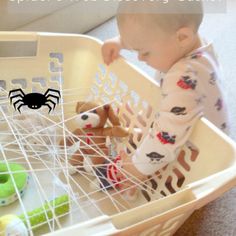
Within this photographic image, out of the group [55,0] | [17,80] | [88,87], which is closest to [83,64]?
[88,87]

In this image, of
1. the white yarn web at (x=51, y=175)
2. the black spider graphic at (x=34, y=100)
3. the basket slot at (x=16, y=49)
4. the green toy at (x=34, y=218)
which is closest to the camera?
the green toy at (x=34, y=218)

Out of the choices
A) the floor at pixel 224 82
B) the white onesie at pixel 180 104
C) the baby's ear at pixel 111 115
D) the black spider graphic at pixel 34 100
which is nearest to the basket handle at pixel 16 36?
the black spider graphic at pixel 34 100

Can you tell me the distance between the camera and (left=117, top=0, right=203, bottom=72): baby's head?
76 cm

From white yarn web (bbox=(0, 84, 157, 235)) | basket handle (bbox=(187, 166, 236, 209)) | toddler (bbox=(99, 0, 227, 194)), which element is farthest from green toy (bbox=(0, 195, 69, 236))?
basket handle (bbox=(187, 166, 236, 209))

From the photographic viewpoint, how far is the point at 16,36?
931 millimetres

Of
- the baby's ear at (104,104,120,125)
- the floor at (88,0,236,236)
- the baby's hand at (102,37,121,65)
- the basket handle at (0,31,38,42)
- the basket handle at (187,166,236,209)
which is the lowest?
the floor at (88,0,236,236)

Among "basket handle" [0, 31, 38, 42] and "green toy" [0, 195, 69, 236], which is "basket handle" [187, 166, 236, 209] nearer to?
"green toy" [0, 195, 69, 236]

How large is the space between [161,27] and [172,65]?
9 cm

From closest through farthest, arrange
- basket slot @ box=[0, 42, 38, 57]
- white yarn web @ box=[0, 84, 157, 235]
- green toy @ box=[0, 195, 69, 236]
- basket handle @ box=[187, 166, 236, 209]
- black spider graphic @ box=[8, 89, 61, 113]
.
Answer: basket handle @ box=[187, 166, 236, 209] < green toy @ box=[0, 195, 69, 236] < white yarn web @ box=[0, 84, 157, 235] < black spider graphic @ box=[8, 89, 61, 113] < basket slot @ box=[0, 42, 38, 57]

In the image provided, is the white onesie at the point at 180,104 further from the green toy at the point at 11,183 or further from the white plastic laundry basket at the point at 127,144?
the green toy at the point at 11,183

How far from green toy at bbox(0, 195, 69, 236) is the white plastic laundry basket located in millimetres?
21

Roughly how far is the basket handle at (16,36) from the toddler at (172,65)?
0.82ft

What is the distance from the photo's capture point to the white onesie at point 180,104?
0.75 m

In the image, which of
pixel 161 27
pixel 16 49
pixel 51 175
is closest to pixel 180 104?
pixel 161 27
